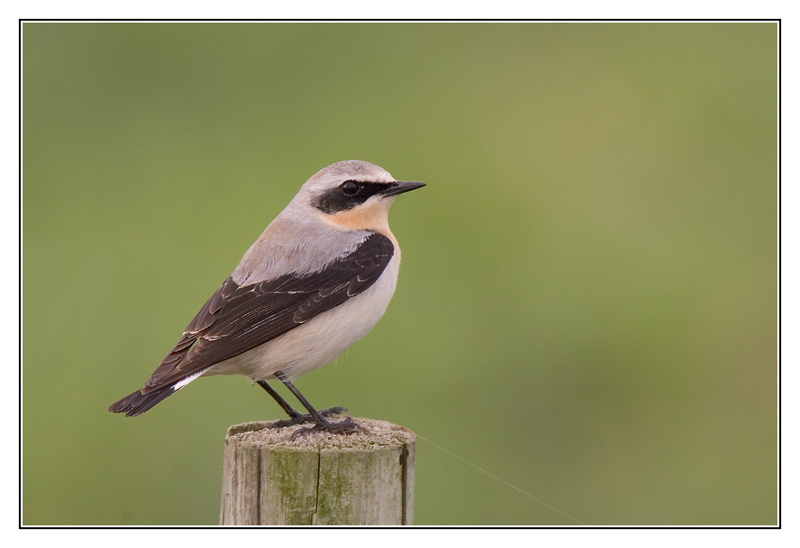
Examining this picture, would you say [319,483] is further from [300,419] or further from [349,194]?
[349,194]

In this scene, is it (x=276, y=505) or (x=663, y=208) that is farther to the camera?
(x=663, y=208)

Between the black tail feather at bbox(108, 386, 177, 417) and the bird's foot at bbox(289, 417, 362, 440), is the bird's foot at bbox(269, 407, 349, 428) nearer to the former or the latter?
the bird's foot at bbox(289, 417, 362, 440)

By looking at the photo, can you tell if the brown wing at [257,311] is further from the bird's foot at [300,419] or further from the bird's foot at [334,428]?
the bird's foot at [334,428]

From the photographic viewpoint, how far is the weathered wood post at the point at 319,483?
14.6 ft

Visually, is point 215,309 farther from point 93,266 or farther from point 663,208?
point 663,208

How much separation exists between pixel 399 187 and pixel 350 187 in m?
0.33

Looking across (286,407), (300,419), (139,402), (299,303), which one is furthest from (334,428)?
(139,402)

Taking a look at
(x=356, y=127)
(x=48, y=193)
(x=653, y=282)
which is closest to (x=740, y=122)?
(x=653, y=282)

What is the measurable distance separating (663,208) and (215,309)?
21.1 feet

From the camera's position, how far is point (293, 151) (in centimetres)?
1050

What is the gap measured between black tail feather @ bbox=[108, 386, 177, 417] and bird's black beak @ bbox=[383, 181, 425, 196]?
6.49 feet

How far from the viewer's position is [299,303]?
5.54 metres

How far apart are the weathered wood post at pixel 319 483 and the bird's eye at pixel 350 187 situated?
201 cm

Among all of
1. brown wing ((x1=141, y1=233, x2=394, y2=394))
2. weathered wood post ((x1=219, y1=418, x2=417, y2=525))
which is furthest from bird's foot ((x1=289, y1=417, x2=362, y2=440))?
brown wing ((x1=141, y1=233, x2=394, y2=394))
